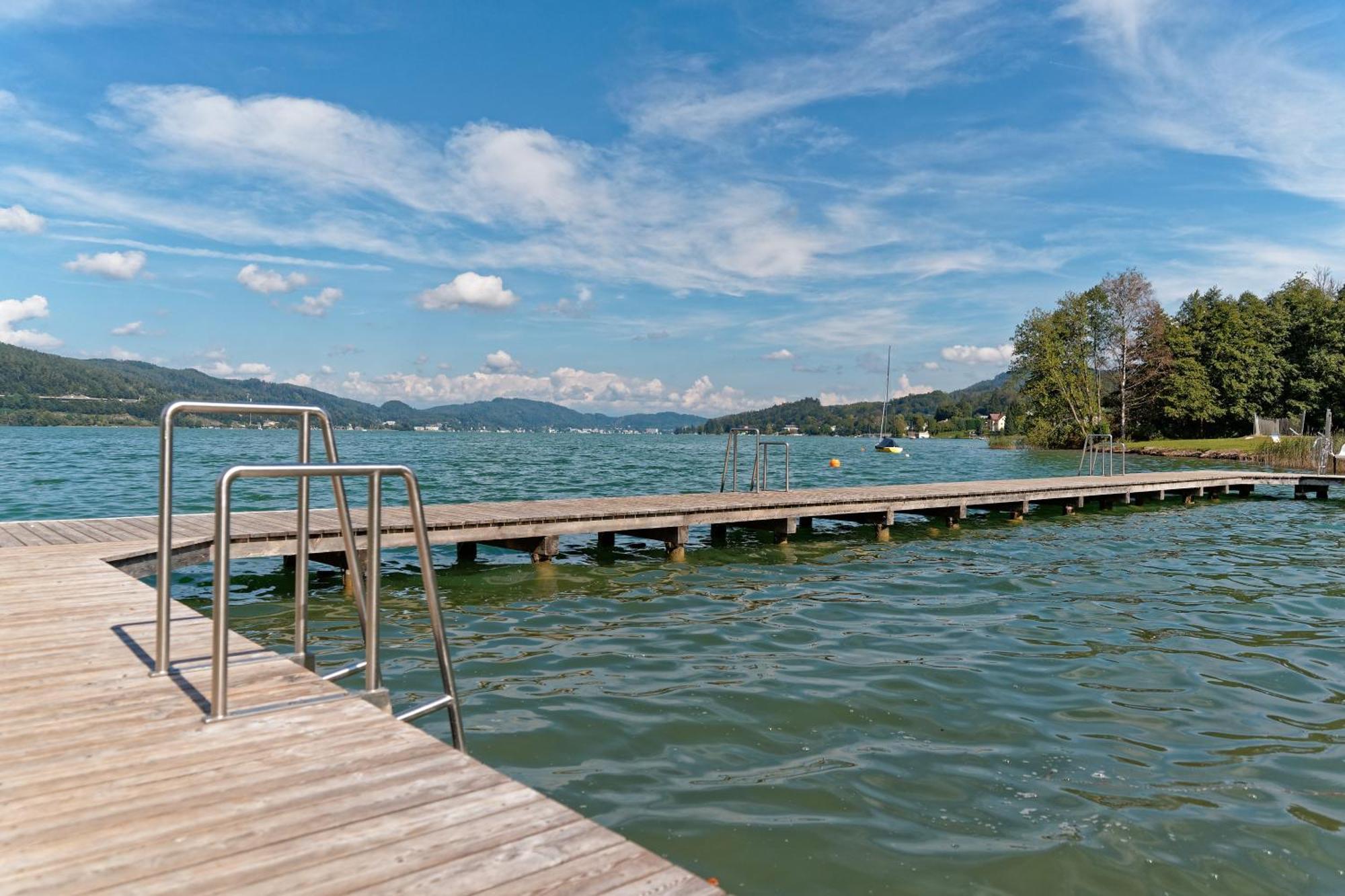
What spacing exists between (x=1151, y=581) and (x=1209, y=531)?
26.0ft

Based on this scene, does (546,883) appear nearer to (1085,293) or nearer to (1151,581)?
(1151,581)

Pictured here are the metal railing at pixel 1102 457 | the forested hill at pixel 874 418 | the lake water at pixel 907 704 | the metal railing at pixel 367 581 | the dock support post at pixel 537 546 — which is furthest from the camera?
the forested hill at pixel 874 418

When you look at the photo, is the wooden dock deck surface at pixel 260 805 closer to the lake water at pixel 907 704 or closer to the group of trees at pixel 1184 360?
the lake water at pixel 907 704

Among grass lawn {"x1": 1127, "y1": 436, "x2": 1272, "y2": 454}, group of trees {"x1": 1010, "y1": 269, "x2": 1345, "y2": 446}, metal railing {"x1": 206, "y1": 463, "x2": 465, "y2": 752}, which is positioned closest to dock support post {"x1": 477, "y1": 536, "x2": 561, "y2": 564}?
metal railing {"x1": 206, "y1": 463, "x2": 465, "y2": 752}

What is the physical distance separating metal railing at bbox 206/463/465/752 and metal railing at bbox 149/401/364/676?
98mm

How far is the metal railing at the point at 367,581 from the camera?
3.27m

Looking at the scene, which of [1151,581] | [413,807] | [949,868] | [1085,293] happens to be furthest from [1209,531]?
[1085,293]

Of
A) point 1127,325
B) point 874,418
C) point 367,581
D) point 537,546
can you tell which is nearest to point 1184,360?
point 1127,325

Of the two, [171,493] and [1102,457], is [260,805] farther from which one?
[1102,457]

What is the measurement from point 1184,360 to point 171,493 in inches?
2701

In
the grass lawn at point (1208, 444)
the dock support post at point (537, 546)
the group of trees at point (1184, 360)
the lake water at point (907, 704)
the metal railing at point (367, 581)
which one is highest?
the group of trees at point (1184, 360)

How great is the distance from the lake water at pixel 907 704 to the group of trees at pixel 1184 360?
173 ft

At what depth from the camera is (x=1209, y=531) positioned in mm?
17750

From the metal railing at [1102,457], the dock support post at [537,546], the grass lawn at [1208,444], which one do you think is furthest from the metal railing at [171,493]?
the grass lawn at [1208,444]
